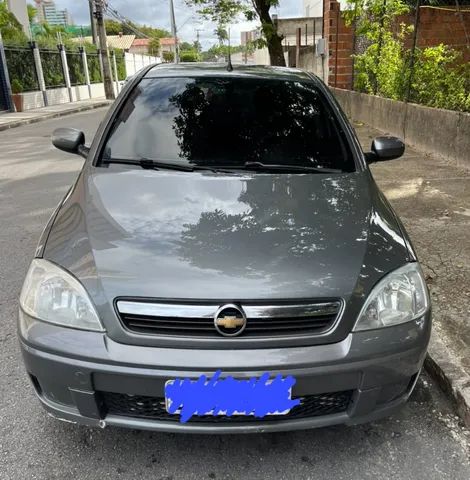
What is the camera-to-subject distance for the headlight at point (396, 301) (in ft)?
6.27

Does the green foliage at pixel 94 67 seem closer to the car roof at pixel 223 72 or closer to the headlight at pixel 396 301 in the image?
the car roof at pixel 223 72

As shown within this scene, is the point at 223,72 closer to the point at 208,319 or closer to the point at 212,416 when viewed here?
the point at 208,319

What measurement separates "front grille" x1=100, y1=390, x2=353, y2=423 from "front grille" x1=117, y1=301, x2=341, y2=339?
→ 0.27 m

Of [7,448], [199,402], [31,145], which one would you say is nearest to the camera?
[199,402]

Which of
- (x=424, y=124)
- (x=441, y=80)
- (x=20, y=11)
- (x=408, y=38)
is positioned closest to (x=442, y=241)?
(x=424, y=124)

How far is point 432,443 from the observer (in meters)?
2.26

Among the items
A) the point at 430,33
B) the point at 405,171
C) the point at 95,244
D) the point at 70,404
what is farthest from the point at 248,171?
the point at 430,33

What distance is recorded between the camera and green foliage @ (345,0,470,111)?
763cm

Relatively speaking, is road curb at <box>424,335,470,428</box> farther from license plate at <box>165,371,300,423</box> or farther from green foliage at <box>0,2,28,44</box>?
green foliage at <box>0,2,28,44</box>

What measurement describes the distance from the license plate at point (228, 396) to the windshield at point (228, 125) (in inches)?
52.6

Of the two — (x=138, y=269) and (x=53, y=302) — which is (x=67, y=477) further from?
(x=138, y=269)

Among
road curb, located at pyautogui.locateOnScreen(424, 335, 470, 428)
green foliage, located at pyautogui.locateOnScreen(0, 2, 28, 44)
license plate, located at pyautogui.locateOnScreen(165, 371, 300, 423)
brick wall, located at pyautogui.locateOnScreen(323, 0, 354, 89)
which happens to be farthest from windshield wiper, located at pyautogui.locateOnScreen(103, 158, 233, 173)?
green foliage, located at pyautogui.locateOnScreen(0, 2, 28, 44)

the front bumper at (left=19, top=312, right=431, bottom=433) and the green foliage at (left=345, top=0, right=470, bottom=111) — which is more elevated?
the green foliage at (left=345, top=0, right=470, bottom=111)

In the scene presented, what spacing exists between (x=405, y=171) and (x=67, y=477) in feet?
A: 19.7
